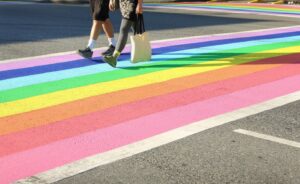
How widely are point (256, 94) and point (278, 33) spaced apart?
21.8ft

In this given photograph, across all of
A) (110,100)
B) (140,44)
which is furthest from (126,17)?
(110,100)

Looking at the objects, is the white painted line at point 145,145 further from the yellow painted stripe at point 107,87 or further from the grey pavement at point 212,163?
the yellow painted stripe at point 107,87

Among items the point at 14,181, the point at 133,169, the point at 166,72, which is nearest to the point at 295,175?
the point at 133,169

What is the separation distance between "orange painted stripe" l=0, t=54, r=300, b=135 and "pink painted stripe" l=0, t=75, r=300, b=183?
0.66 meters

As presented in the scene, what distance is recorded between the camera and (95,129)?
204 inches

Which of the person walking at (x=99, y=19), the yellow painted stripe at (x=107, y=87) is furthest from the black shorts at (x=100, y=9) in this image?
the yellow painted stripe at (x=107, y=87)

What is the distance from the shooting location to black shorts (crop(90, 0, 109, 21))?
8.30 m

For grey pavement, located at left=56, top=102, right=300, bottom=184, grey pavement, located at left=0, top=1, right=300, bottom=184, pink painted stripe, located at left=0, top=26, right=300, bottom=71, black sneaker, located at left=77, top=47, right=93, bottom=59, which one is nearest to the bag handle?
black sneaker, located at left=77, top=47, right=93, bottom=59

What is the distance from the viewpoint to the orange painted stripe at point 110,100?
540 cm

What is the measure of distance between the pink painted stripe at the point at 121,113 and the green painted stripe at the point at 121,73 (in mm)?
1226

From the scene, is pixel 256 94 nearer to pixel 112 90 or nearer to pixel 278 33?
pixel 112 90

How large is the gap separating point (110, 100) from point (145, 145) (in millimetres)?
1642

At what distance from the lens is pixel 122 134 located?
5023mm

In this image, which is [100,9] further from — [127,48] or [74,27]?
[74,27]
